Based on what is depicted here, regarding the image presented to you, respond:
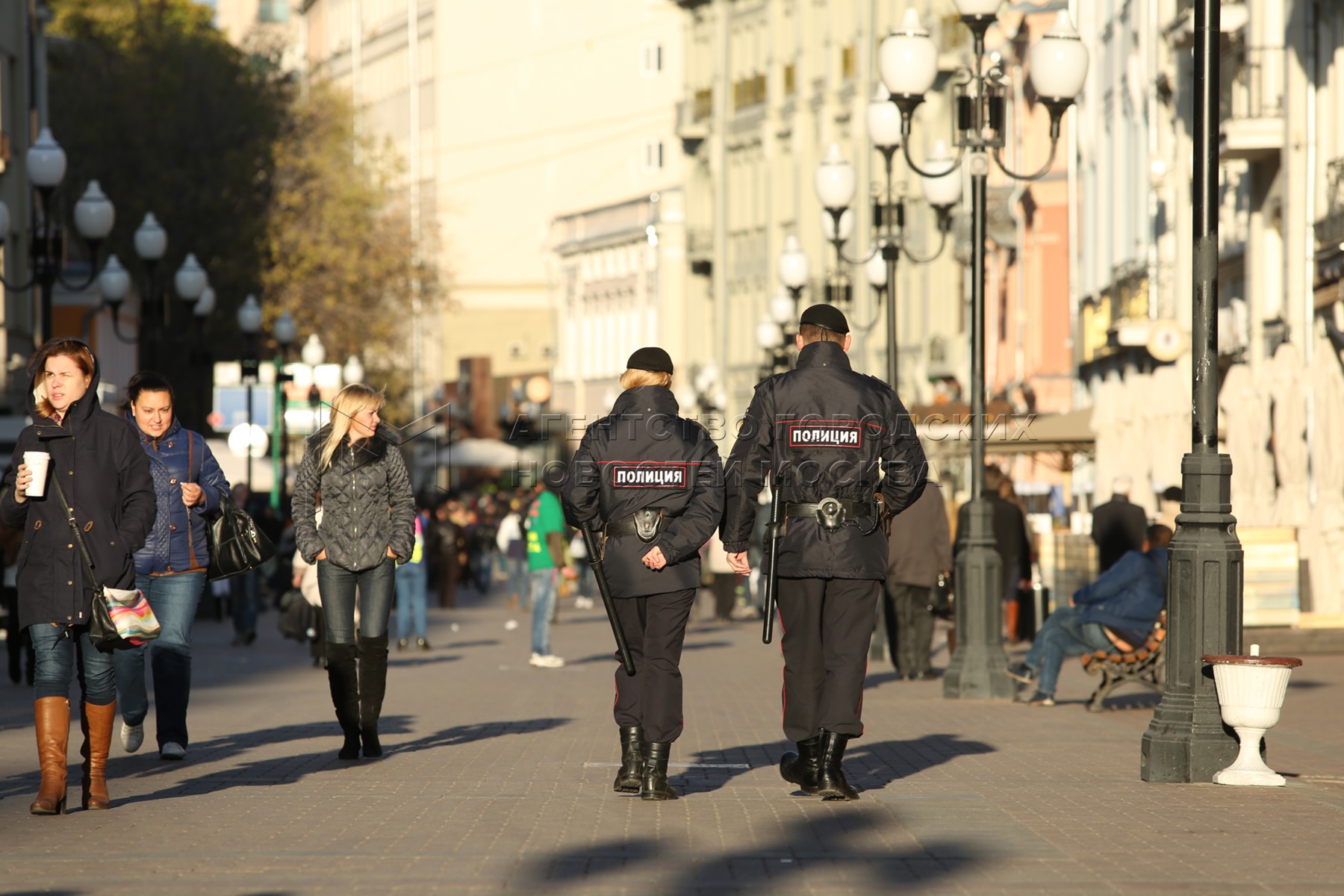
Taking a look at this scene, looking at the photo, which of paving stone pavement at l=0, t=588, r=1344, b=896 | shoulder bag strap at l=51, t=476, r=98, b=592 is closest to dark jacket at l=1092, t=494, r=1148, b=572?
paving stone pavement at l=0, t=588, r=1344, b=896

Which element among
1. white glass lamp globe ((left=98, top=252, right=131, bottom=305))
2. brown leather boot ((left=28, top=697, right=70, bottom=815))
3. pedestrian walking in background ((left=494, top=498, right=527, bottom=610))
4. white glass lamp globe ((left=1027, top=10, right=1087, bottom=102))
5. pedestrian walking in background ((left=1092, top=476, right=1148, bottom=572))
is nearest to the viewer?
brown leather boot ((left=28, top=697, right=70, bottom=815))

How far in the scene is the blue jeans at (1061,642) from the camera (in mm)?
16438

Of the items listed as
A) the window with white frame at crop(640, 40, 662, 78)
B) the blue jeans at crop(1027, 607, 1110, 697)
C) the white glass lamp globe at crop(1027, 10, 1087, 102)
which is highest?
the window with white frame at crop(640, 40, 662, 78)

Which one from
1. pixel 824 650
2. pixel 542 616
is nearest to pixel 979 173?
pixel 542 616

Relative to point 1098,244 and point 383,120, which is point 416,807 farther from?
point 383,120

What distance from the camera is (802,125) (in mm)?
69188

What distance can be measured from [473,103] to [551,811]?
95.6m

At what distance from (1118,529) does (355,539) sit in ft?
35.6

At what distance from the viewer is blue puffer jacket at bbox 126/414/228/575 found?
11.9 meters

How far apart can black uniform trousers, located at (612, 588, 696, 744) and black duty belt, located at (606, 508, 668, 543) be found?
0.26 metres

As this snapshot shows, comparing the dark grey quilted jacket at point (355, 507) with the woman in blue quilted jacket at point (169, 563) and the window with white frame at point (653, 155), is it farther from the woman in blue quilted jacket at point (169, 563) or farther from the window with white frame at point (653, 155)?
the window with white frame at point (653, 155)

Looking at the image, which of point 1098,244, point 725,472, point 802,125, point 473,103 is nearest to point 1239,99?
point 1098,244

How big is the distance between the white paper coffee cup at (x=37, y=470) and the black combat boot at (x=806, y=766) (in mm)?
3257

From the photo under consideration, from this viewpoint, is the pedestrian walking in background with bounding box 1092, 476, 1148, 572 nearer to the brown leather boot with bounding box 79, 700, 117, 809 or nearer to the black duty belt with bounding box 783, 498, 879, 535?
the black duty belt with bounding box 783, 498, 879, 535
